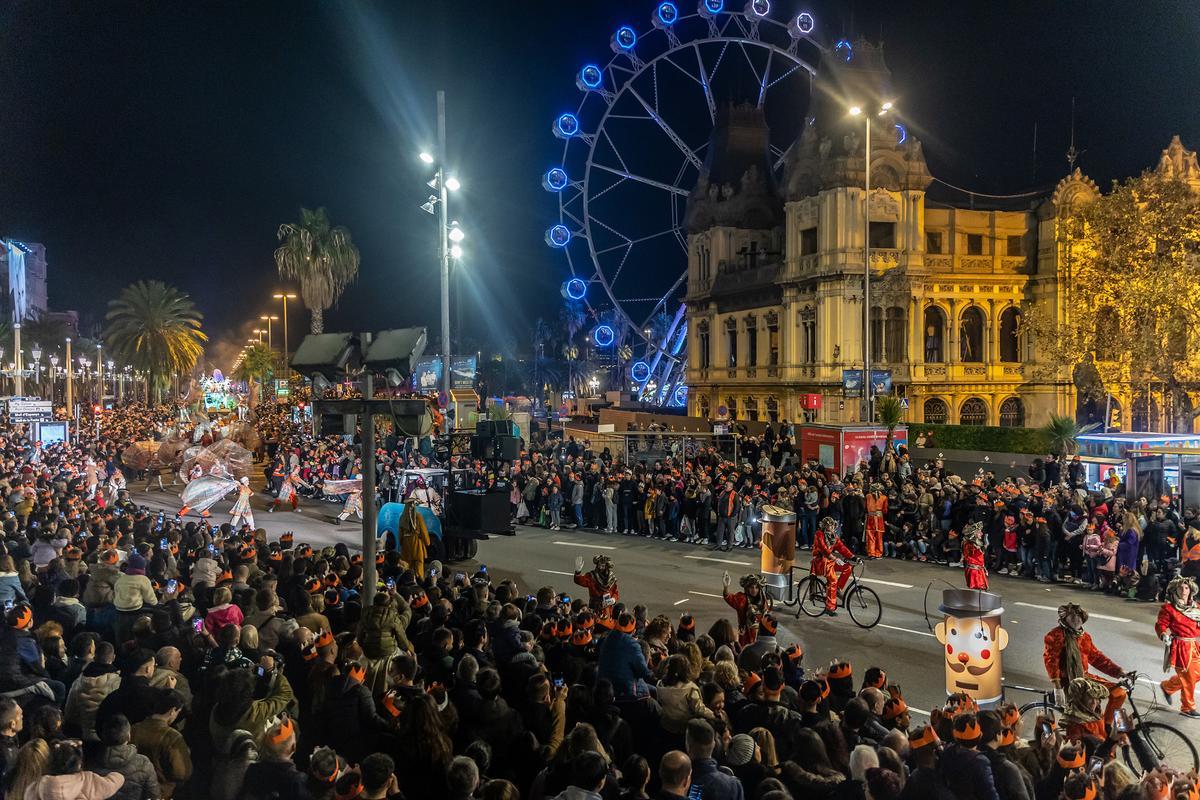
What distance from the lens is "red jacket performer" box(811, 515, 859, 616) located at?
14.6m

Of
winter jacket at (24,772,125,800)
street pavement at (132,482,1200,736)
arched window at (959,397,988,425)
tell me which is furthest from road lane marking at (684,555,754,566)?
arched window at (959,397,988,425)

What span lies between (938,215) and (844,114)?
276 inches

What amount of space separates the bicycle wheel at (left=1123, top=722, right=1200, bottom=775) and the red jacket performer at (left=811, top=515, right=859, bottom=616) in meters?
5.81

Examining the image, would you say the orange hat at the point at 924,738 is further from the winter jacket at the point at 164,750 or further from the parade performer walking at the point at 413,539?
the parade performer walking at the point at 413,539

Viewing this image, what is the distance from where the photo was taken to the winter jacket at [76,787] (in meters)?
5.20

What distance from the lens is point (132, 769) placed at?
5.59 meters

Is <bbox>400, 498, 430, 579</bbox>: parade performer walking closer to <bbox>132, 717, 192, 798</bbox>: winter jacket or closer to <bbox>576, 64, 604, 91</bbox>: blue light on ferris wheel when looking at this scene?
<bbox>132, 717, 192, 798</bbox>: winter jacket

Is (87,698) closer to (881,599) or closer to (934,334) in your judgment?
(881,599)

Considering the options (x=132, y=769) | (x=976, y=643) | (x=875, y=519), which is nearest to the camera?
(x=132, y=769)

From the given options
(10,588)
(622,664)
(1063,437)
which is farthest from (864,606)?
(1063,437)

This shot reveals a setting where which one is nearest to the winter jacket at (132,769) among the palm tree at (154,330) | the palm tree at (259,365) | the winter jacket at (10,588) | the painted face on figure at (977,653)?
the winter jacket at (10,588)

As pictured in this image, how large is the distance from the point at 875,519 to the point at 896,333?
26.3 meters

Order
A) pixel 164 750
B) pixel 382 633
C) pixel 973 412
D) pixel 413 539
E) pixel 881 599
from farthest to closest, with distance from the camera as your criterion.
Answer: pixel 973 412 < pixel 413 539 < pixel 881 599 < pixel 382 633 < pixel 164 750

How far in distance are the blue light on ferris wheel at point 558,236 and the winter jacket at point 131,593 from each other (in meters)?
40.7
